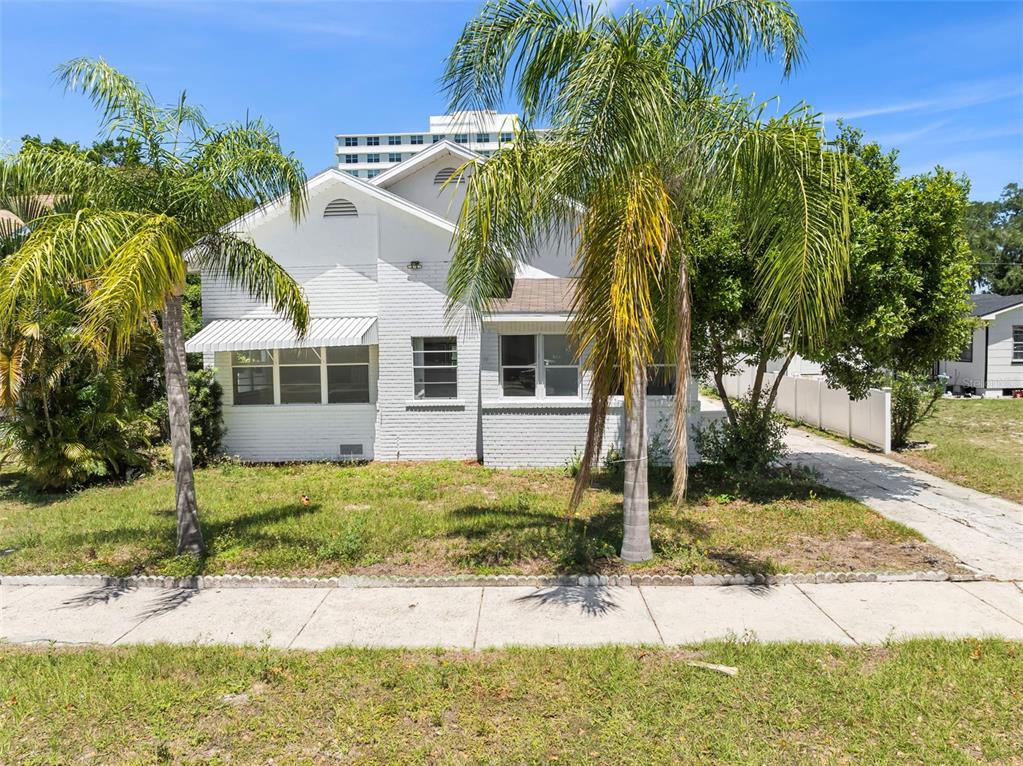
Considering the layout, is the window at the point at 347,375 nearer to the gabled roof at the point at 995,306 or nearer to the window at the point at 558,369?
the window at the point at 558,369

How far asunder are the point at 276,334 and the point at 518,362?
4.86 m

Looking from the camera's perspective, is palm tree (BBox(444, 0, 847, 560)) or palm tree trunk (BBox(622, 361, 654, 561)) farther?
palm tree trunk (BBox(622, 361, 654, 561))

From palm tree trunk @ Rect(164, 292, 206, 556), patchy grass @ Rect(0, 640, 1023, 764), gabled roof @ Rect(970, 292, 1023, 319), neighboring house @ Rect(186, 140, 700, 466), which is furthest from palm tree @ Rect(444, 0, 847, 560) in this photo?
gabled roof @ Rect(970, 292, 1023, 319)

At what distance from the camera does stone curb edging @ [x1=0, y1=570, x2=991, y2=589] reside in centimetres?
687

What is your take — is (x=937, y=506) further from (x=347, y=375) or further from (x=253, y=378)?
(x=253, y=378)

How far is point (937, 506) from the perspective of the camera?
980cm

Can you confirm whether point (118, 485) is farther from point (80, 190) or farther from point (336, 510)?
point (80, 190)

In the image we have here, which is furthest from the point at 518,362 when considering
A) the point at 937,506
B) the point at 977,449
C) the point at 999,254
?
the point at 999,254

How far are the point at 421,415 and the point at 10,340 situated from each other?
712 centimetres

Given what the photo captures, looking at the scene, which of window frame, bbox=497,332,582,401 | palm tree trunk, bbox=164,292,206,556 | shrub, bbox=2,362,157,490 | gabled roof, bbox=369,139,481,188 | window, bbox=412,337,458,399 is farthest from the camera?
gabled roof, bbox=369,139,481,188

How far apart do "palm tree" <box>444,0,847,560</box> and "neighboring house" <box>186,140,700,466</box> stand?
5.35 meters

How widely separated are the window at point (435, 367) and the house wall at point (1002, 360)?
874 inches

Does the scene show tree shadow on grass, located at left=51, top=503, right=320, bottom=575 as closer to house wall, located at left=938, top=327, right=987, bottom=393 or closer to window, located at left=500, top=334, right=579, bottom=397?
window, located at left=500, top=334, right=579, bottom=397

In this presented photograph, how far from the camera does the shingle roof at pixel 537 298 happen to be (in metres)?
12.2
